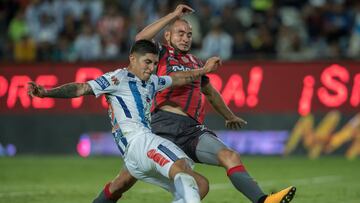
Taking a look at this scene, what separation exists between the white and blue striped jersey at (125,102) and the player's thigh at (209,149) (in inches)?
35.7

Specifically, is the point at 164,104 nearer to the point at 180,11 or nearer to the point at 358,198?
the point at 180,11

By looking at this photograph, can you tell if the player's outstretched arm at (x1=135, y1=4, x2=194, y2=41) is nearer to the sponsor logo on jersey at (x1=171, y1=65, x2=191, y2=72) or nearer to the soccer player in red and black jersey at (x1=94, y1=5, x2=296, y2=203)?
the soccer player in red and black jersey at (x1=94, y1=5, x2=296, y2=203)

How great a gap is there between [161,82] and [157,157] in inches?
40.9

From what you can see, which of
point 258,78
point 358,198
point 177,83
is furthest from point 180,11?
point 258,78

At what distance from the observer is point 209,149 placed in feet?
28.8

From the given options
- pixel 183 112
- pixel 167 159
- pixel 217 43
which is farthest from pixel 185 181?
pixel 217 43

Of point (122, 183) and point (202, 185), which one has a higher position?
point (202, 185)

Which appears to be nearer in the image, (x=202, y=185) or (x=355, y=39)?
(x=202, y=185)

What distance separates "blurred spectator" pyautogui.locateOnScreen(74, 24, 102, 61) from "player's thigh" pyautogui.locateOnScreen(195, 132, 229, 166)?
10829 mm

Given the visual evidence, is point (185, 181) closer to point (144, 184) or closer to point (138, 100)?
point (138, 100)

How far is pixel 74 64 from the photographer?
18.6 metres

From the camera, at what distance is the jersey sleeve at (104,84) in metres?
7.98

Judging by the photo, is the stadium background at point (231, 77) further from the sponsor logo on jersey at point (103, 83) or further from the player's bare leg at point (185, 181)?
the player's bare leg at point (185, 181)

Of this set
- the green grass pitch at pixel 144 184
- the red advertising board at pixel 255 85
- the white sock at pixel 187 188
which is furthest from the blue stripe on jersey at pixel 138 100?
the red advertising board at pixel 255 85
